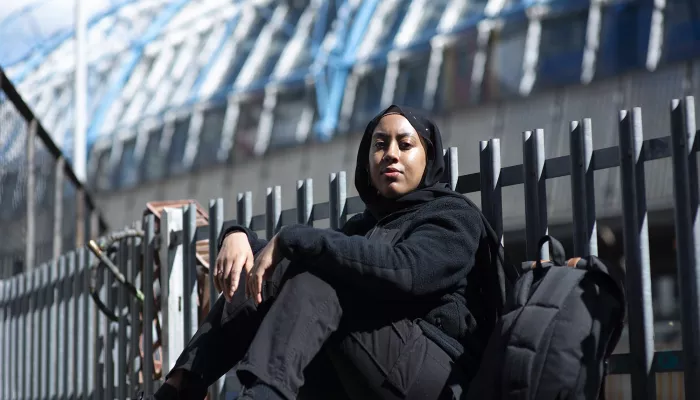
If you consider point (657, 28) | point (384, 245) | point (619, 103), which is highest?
point (657, 28)

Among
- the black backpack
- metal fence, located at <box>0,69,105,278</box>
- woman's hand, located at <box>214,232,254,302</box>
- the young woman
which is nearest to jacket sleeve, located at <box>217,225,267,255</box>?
woman's hand, located at <box>214,232,254,302</box>

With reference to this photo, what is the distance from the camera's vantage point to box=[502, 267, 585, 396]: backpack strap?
10.2 ft

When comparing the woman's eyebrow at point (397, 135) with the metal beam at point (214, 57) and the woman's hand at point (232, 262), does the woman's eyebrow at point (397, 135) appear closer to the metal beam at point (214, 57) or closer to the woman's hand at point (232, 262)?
the woman's hand at point (232, 262)

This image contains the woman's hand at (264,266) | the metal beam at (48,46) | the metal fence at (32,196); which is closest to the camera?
the woman's hand at (264,266)

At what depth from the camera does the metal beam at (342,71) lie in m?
23.1

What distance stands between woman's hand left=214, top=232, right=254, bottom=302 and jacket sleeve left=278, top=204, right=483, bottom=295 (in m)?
0.35

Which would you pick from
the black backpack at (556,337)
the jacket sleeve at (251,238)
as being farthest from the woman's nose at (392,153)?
the black backpack at (556,337)

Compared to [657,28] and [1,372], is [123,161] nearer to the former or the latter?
[657,28]

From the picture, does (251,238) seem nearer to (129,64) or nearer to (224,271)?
(224,271)

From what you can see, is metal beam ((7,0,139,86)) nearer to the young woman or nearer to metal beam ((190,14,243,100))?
metal beam ((190,14,243,100))

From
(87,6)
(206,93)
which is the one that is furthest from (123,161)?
(87,6)

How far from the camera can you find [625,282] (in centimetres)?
375

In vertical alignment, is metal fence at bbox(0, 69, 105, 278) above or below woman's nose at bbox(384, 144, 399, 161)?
above

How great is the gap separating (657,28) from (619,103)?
1204 mm
